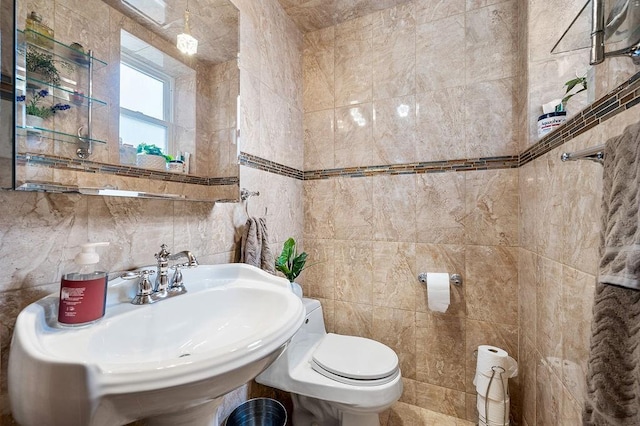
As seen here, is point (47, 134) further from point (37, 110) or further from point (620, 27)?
point (620, 27)

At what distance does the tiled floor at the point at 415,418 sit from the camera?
1.47 m

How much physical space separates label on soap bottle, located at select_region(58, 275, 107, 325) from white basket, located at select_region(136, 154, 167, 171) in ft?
1.37

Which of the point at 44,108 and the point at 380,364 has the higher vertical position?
the point at 44,108

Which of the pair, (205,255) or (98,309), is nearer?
(98,309)

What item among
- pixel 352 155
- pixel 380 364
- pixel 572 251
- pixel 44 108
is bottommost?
pixel 380 364

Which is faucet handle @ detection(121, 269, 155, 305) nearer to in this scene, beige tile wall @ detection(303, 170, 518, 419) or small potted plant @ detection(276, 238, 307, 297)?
small potted plant @ detection(276, 238, 307, 297)

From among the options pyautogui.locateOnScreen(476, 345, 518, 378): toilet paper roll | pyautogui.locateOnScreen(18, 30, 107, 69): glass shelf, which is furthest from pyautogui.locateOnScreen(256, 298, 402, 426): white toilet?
pyautogui.locateOnScreen(18, 30, 107, 69): glass shelf

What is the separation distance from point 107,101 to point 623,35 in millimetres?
1342

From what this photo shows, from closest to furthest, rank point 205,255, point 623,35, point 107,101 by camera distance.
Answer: point 623,35 < point 107,101 < point 205,255

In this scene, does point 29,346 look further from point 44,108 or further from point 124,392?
point 44,108

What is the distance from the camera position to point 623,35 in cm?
62

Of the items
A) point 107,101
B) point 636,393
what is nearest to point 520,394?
point 636,393

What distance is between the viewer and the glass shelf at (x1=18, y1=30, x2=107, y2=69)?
652 mm

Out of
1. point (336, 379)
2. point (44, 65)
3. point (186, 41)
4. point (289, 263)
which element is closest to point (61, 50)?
point (44, 65)
